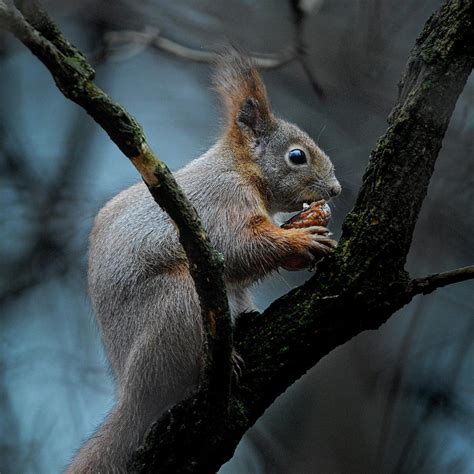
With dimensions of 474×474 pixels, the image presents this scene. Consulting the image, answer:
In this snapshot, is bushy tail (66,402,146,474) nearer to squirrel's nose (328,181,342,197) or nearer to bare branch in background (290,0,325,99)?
squirrel's nose (328,181,342,197)

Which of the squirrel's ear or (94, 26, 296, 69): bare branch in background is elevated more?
(94, 26, 296, 69): bare branch in background

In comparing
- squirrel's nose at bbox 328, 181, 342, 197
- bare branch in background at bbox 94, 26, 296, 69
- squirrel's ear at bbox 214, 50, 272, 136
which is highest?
bare branch in background at bbox 94, 26, 296, 69

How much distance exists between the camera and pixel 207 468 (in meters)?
2.91

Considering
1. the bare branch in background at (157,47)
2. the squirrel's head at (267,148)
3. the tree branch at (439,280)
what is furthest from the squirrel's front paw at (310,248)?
the bare branch in background at (157,47)

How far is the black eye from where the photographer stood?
389 cm

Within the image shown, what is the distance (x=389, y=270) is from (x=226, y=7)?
282 centimetres

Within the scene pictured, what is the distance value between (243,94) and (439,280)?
5.38ft

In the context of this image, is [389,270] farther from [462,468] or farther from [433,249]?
[462,468]

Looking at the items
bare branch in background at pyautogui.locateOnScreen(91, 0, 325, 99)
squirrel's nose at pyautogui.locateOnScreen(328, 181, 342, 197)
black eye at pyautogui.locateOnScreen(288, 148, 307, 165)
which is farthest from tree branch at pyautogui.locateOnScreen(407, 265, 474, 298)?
bare branch in background at pyautogui.locateOnScreen(91, 0, 325, 99)

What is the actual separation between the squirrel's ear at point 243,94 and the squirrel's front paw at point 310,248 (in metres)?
0.85

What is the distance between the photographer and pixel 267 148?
12.8 ft

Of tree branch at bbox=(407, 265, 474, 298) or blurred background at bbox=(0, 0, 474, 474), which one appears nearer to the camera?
tree branch at bbox=(407, 265, 474, 298)

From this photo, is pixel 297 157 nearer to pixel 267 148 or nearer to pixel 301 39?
pixel 267 148

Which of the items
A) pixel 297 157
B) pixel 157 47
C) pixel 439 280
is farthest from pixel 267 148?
pixel 157 47
